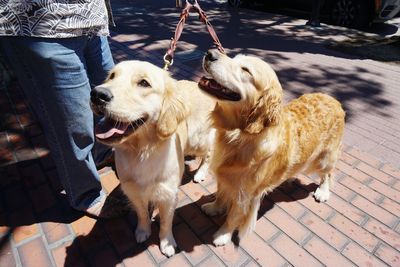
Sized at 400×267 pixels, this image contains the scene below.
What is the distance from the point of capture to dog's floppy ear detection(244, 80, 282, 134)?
2207 millimetres

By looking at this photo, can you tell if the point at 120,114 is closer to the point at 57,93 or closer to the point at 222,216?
the point at 57,93

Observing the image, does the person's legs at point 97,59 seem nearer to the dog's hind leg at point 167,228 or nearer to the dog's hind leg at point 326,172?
the dog's hind leg at point 167,228

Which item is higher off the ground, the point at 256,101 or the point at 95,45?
the point at 95,45

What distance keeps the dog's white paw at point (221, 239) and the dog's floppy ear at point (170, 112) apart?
116cm

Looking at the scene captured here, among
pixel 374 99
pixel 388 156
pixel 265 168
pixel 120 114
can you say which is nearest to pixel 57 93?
pixel 120 114

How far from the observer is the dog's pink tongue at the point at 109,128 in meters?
2.02

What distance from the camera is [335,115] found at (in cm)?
289

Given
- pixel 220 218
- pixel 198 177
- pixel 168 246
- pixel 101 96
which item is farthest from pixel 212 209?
pixel 101 96

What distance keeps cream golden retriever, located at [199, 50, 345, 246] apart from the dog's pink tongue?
0.70m

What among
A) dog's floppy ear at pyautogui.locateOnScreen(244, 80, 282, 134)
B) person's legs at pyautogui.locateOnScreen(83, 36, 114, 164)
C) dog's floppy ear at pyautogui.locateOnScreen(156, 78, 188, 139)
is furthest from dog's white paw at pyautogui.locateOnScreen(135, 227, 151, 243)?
person's legs at pyautogui.locateOnScreen(83, 36, 114, 164)

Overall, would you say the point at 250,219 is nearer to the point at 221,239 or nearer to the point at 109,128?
the point at 221,239

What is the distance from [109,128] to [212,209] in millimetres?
1426

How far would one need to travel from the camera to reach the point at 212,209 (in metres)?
2.99

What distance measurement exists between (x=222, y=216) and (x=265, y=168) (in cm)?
87
